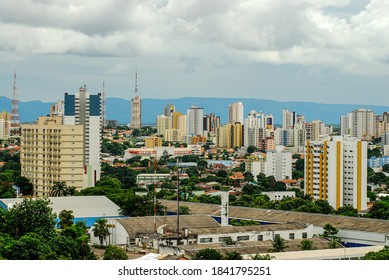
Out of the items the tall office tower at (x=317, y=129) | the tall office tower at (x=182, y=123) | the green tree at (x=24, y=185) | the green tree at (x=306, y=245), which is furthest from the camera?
the tall office tower at (x=182, y=123)

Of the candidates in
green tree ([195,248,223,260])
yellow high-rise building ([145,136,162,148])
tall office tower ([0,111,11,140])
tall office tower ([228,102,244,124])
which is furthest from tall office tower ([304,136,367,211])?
tall office tower ([228,102,244,124])

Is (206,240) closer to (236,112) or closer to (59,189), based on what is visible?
(59,189)

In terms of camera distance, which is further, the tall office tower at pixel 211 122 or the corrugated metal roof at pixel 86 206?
the tall office tower at pixel 211 122

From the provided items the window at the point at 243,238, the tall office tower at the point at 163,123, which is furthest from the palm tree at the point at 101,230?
the tall office tower at the point at 163,123

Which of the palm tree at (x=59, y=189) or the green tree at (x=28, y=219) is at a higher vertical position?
the palm tree at (x=59, y=189)

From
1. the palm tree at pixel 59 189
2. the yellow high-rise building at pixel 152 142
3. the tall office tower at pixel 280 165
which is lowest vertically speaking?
the palm tree at pixel 59 189

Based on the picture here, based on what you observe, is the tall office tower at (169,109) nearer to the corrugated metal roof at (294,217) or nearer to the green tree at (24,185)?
the green tree at (24,185)

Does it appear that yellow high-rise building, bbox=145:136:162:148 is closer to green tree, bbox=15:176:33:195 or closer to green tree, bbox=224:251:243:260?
Answer: green tree, bbox=15:176:33:195

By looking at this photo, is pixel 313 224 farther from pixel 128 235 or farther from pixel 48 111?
pixel 48 111
